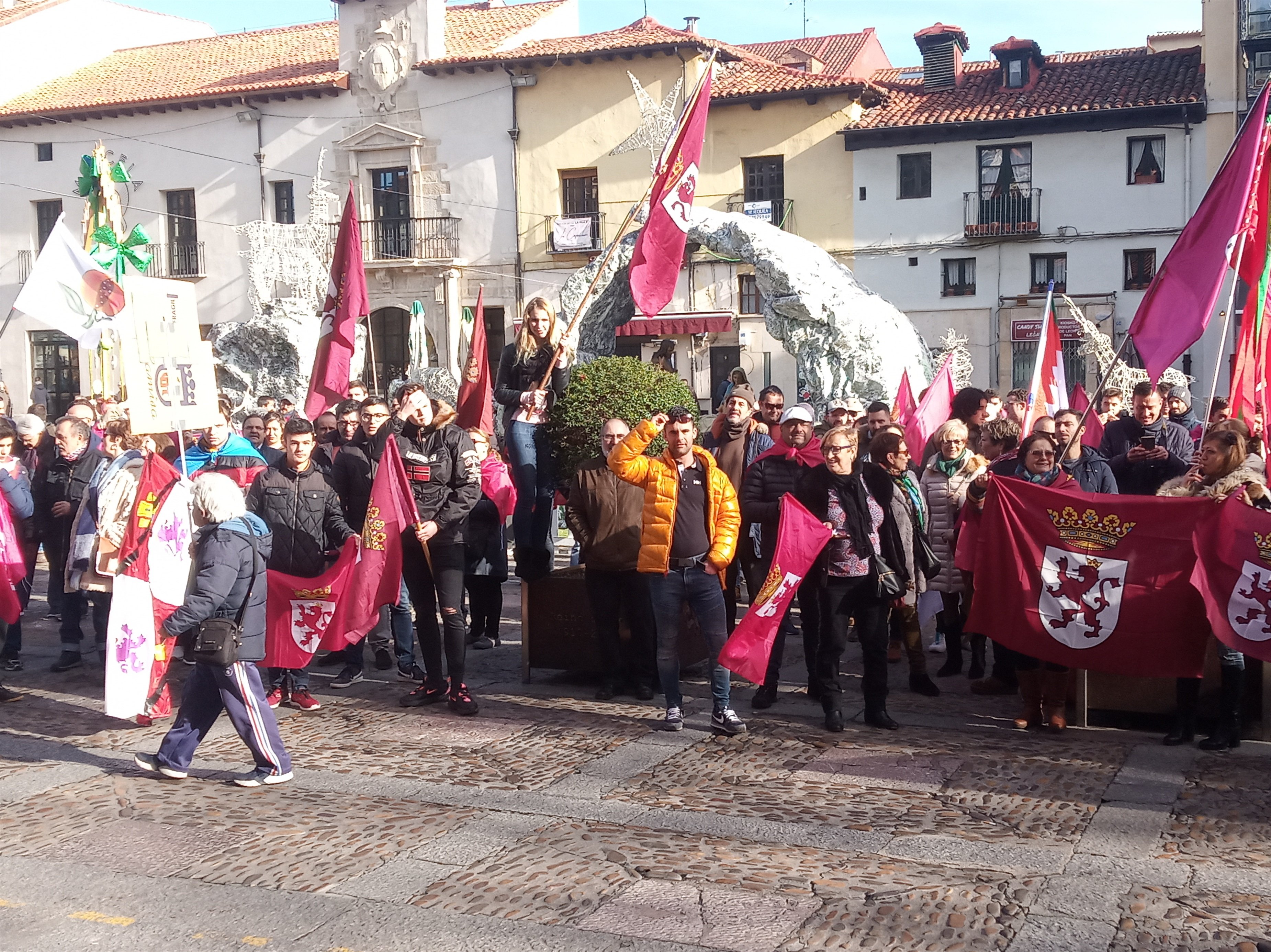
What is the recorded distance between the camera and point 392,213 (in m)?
34.9

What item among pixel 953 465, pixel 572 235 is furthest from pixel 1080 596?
pixel 572 235

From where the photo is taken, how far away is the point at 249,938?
4371 millimetres

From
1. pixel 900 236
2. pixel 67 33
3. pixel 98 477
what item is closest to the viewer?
pixel 98 477

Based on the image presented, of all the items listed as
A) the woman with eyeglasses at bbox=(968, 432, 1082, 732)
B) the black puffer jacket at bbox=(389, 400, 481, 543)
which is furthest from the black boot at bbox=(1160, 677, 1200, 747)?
the black puffer jacket at bbox=(389, 400, 481, 543)

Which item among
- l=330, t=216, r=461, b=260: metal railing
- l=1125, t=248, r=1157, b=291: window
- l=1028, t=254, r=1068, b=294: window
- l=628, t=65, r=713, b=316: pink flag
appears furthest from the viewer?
l=330, t=216, r=461, b=260: metal railing

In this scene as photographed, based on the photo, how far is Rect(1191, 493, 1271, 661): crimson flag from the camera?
20.9ft

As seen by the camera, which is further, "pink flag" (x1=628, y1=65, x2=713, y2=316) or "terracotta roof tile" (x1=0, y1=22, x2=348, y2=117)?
"terracotta roof tile" (x1=0, y1=22, x2=348, y2=117)

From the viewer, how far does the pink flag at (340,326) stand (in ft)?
33.8

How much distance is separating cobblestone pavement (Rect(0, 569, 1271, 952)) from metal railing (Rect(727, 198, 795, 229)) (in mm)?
25517

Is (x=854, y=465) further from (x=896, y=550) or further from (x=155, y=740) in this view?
(x=155, y=740)

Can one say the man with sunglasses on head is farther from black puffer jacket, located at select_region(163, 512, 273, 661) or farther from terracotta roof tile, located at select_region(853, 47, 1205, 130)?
terracotta roof tile, located at select_region(853, 47, 1205, 130)

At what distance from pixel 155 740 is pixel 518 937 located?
3.50 metres

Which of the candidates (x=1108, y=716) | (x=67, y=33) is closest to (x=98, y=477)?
(x=1108, y=716)

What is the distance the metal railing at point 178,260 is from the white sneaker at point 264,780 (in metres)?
32.3
